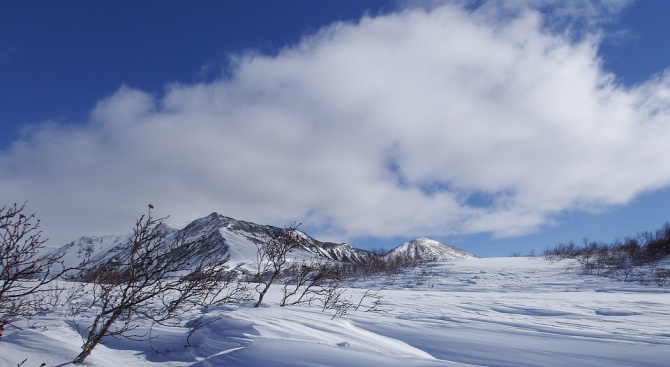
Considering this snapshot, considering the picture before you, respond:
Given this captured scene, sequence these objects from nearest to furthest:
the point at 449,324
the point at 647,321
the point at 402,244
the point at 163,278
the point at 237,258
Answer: the point at 163,278, the point at 449,324, the point at 647,321, the point at 237,258, the point at 402,244

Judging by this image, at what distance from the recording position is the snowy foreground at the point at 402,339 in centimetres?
392

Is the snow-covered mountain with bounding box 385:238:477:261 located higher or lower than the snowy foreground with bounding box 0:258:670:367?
higher

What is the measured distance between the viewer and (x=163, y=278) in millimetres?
5031

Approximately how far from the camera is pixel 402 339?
5445 millimetres

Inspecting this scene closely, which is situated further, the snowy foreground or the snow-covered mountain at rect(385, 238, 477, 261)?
the snow-covered mountain at rect(385, 238, 477, 261)

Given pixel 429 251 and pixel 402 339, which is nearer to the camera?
pixel 402 339

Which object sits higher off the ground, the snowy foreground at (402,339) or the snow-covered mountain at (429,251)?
the snow-covered mountain at (429,251)

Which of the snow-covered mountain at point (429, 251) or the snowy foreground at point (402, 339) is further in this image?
the snow-covered mountain at point (429, 251)

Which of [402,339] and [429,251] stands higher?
[429,251]

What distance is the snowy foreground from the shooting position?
3.92 metres

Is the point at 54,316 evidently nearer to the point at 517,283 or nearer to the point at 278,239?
the point at 278,239

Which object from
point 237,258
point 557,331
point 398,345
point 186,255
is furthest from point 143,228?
point 237,258

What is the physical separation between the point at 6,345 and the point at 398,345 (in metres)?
4.25

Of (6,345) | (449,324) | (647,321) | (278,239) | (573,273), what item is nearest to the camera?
(6,345)
